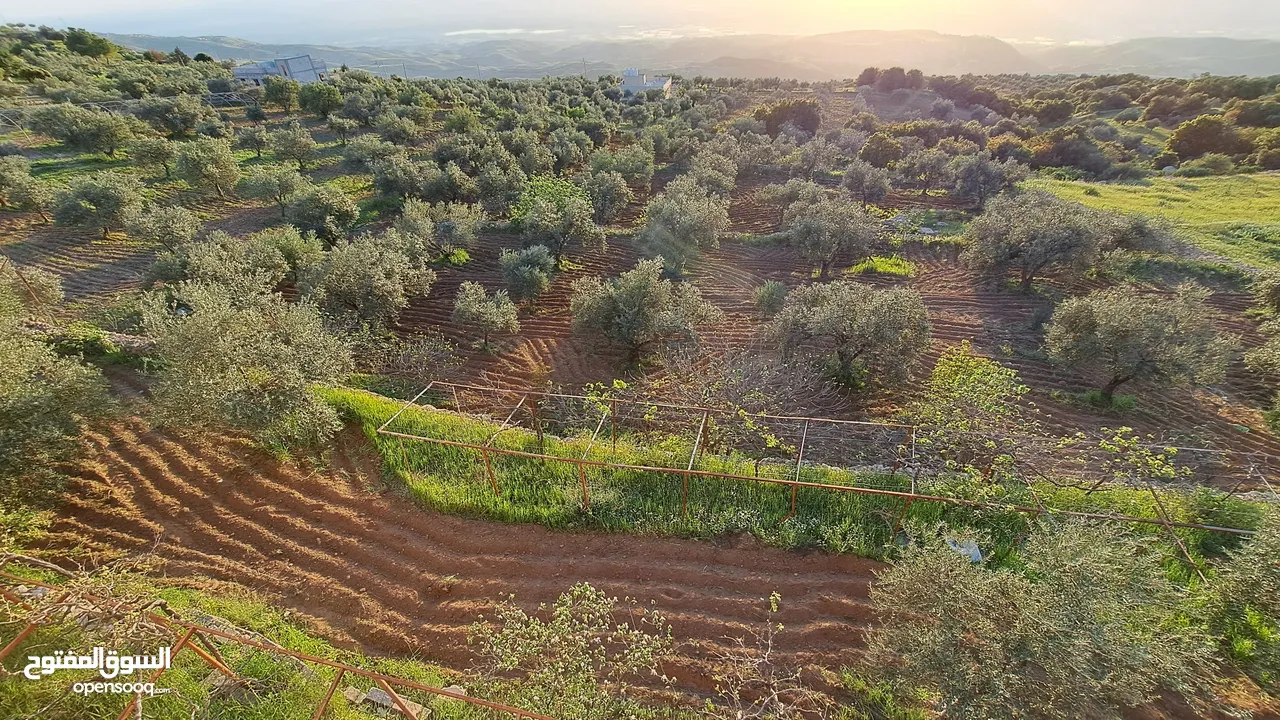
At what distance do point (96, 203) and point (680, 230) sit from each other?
90.7 feet

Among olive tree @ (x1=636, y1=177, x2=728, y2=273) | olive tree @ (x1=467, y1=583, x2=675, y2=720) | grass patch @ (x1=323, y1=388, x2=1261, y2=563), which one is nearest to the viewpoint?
olive tree @ (x1=467, y1=583, x2=675, y2=720)

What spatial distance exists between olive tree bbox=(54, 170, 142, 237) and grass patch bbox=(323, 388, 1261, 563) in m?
24.5

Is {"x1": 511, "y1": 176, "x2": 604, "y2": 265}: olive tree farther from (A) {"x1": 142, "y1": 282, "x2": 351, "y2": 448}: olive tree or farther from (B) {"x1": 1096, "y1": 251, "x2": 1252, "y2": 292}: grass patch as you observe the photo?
(B) {"x1": 1096, "y1": 251, "x2": 1252, "y2": 292}: grass patch

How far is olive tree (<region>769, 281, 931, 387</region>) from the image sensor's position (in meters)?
14.5

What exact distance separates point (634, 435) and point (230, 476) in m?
8.77

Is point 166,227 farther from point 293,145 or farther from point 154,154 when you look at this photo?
point 293,145

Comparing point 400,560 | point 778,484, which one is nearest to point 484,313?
point 400,560

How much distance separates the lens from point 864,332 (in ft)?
47.4

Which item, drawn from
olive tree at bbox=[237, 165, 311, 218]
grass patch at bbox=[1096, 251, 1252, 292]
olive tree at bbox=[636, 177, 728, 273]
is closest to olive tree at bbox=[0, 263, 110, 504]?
olive tree at bbox=[237, 165, 311, 218]

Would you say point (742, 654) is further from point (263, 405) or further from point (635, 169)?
point (635, 169)

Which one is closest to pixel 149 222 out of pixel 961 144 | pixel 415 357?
pixel 415 357

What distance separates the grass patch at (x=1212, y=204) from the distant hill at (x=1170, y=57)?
145 meters

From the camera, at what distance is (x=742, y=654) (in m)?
7.36

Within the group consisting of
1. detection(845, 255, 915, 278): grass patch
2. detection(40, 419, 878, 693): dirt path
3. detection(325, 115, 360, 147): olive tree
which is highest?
detection(325, 115, 360, 147): olive tree
